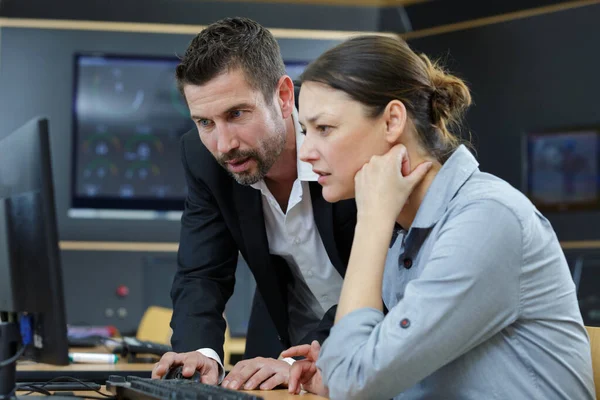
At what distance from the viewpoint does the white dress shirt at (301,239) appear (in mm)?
2197

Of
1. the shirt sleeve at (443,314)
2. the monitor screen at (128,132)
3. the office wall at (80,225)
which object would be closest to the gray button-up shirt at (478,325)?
the shirt sleeve at (443,314)

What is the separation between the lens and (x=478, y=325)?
1302mm

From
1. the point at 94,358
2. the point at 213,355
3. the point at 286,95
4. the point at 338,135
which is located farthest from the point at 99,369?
the point at 338,135

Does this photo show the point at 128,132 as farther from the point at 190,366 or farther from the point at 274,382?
the point at 274,382

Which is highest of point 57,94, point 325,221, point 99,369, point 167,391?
point 57,94

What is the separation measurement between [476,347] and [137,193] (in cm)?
377

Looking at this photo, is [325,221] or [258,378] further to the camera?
[325,221]

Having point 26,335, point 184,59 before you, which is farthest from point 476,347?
point 184,59

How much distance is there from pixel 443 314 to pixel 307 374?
1.43ft

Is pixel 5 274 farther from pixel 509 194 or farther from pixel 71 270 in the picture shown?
pixel 71 270

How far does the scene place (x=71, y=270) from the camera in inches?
189

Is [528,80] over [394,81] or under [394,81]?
under

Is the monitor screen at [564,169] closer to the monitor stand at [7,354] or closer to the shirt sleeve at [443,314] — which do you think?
the shirt sleeve at [443,314]

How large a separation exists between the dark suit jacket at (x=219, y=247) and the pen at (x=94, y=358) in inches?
13.5
